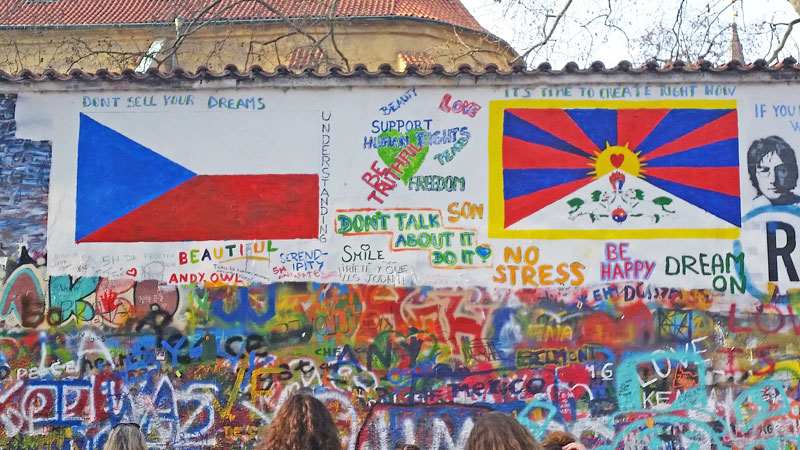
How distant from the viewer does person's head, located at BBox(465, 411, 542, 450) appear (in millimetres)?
4496

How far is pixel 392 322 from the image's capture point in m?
8.59

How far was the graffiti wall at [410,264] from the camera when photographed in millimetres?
8453

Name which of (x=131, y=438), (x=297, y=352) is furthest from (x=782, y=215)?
(x=131, y=438)

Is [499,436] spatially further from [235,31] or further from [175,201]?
[235,31]

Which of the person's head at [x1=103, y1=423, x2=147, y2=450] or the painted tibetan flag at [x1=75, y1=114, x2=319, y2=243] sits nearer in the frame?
the person's head at [x1=103, y1=423, x2=147, y2=450]

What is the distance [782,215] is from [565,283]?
1.94 metres

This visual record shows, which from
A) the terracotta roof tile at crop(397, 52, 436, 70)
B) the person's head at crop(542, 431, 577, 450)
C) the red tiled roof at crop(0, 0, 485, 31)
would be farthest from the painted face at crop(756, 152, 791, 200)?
the red tiled roof at crop(0, 0, 485, 31)

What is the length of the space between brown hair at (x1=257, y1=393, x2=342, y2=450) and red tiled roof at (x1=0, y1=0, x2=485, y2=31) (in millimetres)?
19770

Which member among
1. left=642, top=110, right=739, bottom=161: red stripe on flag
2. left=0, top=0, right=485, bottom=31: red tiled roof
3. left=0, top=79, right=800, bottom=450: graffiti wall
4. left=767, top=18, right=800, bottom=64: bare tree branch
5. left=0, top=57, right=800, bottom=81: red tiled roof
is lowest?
left=0, top=79, right=800, bottom=450: graffiti wall

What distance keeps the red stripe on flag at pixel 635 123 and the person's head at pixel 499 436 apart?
461cm

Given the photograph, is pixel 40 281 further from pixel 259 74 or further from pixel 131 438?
pixel 131 438

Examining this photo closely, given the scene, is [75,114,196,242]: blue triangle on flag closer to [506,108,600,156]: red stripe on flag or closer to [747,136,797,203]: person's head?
[506,108,600,156]: red stripe on flag

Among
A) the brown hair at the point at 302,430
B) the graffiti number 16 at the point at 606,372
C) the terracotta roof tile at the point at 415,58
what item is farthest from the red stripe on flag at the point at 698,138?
the terracotta roof tile at the point at 415,58

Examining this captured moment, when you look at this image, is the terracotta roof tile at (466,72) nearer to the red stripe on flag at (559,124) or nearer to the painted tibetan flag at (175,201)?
the red stripe on flag at (559,124)
